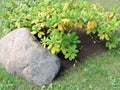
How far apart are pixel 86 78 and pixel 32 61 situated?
2.58 feet

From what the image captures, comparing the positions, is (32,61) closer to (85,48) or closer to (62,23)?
(62,23)

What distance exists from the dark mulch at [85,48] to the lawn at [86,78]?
0.26 ft

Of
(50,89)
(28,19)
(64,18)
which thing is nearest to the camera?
(50,89)

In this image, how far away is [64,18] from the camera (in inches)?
180

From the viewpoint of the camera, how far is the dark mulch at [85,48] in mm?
4688

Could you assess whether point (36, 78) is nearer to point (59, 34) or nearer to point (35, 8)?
point (59, 34)

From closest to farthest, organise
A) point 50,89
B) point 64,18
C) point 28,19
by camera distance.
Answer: point 50,89
point 64,18
point 28,19

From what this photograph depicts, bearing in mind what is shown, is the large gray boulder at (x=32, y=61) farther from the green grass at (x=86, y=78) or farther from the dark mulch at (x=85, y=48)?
the dark mulch at (x=85, y=48)

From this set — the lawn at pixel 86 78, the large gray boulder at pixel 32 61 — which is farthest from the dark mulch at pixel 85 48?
the large gray boulder at pixel 32 61

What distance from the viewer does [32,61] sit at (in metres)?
4.32

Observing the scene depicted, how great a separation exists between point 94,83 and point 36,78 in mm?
795

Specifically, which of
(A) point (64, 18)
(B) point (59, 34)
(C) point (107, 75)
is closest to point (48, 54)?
(B) point (59, 34)

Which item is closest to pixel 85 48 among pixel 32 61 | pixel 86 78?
pixel 86 78

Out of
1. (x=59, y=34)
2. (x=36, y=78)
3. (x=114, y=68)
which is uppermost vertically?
(x=59, y=34)
